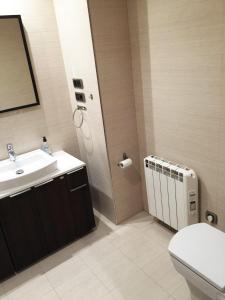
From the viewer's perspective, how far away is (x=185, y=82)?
1801 mm

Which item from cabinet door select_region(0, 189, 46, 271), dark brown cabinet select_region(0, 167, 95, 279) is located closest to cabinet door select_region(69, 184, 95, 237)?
dark brown cabinet select_region(0, 167, 95, 279)

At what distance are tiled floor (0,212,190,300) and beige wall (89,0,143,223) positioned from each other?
311 mm

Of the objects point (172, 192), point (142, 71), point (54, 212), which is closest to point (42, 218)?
point (54, 212)

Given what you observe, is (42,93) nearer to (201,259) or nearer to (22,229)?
(22,229)

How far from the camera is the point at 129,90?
2223 millimetres

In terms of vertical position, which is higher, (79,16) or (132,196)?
(79,16)

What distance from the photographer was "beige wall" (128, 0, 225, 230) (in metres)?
1.59

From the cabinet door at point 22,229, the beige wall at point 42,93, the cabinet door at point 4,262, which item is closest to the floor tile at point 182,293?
the cabinet door at point 22,229

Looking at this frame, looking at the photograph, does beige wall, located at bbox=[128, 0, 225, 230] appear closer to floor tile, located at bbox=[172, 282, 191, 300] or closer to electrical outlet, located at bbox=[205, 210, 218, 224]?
electrical outlet, located at bbox=[205, 210, 218, 224]

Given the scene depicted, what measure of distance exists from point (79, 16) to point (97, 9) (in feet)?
0.51

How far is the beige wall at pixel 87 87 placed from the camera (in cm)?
201

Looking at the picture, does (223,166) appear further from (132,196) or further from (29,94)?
(29,94)

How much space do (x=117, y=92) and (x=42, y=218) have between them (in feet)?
3.83

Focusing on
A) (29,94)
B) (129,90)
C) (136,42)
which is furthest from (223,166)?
(29,94)
